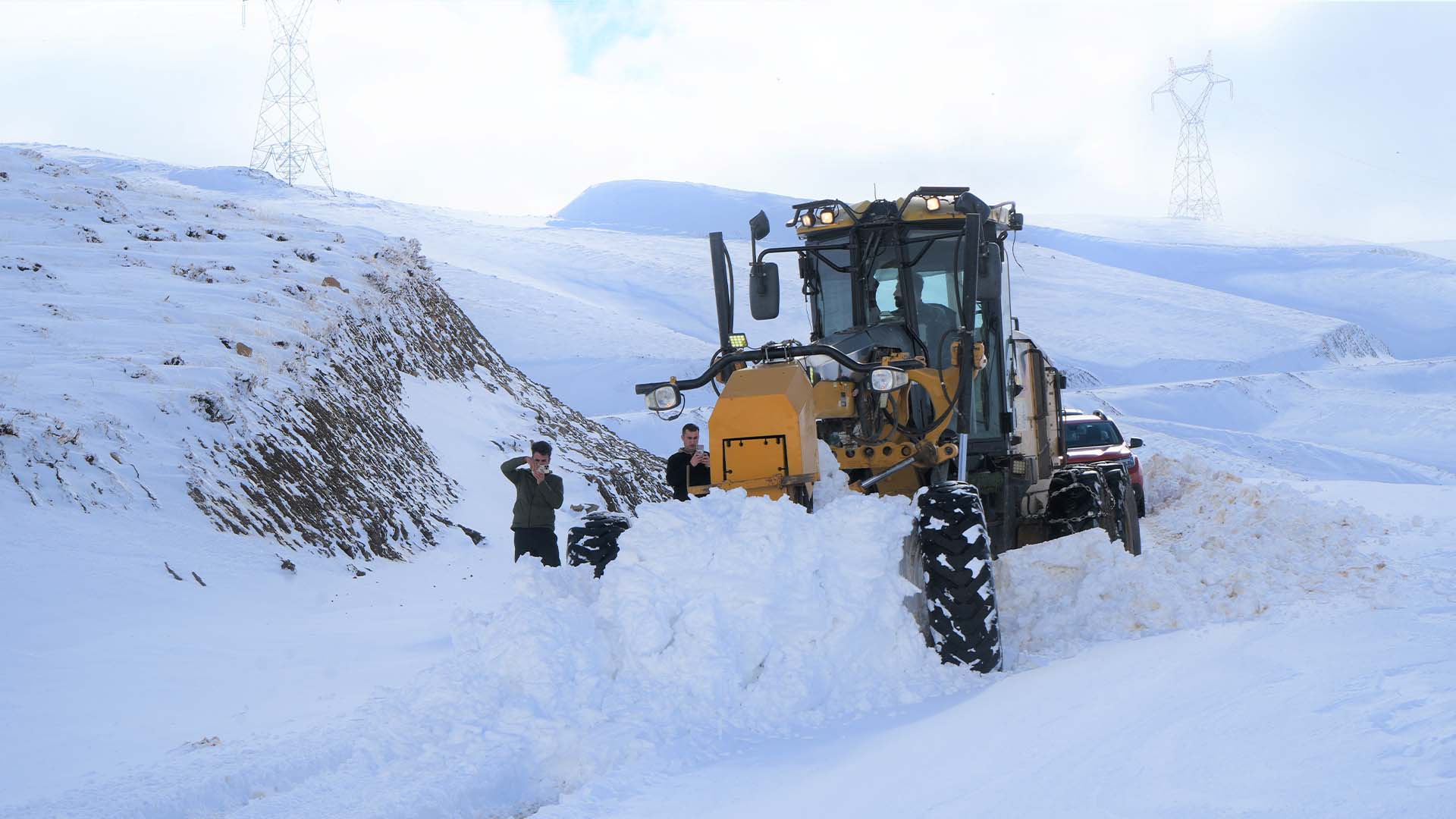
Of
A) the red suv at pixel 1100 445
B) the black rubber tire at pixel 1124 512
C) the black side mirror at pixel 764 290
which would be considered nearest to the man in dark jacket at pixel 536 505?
A: the black side mirror at pixel 764 290

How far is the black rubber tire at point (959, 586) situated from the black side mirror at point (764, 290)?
232cm

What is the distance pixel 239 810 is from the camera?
4.43 meters

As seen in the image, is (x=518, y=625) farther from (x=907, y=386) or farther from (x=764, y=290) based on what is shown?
(x=764, y=290)

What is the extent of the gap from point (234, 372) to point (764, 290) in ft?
20.0

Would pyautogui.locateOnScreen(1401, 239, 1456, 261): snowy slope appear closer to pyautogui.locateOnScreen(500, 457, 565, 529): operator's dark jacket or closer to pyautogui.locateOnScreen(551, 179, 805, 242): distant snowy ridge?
Result: pyautogui.locateOnScreen(551, 179, 805, 242): distant snowy ridge

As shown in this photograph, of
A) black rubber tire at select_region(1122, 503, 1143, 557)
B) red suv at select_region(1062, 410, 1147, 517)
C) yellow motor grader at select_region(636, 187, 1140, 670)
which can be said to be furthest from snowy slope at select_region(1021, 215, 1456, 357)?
yellow motor grader at select_region(636, 187, 1140, 670)

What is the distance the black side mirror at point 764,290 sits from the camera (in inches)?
306

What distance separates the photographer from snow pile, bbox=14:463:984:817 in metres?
4.60

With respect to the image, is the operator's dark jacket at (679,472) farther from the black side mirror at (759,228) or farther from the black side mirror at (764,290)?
the black side mirror at (759,228)

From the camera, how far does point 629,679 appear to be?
5234mm

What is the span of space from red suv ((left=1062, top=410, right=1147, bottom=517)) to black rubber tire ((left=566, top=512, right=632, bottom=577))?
799 centimetres

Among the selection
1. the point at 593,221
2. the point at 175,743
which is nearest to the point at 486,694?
the point at 175,743

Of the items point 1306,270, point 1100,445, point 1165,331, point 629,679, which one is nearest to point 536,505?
point 629,679

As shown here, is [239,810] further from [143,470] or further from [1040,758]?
[143,470]
